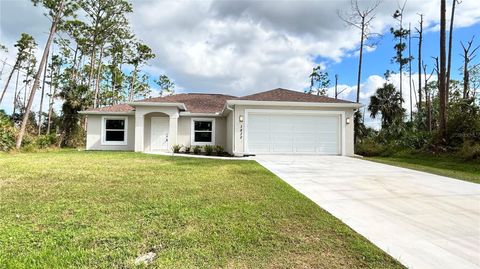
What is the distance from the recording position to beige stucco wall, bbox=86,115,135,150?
17.6 metres

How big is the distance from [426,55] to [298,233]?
29.5 metres

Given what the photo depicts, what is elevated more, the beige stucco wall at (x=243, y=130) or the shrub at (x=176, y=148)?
the beige stucco wall at (x=243, y=130)

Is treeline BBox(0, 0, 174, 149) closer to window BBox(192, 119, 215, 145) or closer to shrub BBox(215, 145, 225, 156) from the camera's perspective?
window BBox(192, 119, 215, 145)

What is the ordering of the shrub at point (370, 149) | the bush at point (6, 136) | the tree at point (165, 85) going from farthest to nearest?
the tree at point (165, 85) → the shrub at point (370, 149) → the bush at point (6, 136)

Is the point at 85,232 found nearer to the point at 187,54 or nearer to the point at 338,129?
the point at 338,129

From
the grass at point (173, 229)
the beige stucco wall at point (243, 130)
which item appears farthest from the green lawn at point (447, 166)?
the grass at point (173, 229)

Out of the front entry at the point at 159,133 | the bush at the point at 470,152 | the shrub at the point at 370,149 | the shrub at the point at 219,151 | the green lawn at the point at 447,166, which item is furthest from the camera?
the front entry at the point at 159,133

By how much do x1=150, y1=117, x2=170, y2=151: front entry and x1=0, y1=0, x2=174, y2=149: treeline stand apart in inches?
252

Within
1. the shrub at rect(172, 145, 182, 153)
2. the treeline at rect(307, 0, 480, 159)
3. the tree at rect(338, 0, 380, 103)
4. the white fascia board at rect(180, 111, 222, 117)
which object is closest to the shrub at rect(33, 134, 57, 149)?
the shrub at rect(172, 145, 182, 153)

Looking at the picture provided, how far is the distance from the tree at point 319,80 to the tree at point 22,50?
31.9 metres

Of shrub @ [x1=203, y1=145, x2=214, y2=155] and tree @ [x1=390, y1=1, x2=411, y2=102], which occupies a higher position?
tree @ [x1=390, y1=1, x2=411, y2=102]

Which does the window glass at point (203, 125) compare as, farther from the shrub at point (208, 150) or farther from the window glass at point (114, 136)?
the window glass at point (114, 136)

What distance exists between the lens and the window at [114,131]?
17.7 metres

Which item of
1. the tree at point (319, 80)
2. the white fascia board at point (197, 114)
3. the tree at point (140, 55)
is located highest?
the tree at point (140, 55)
